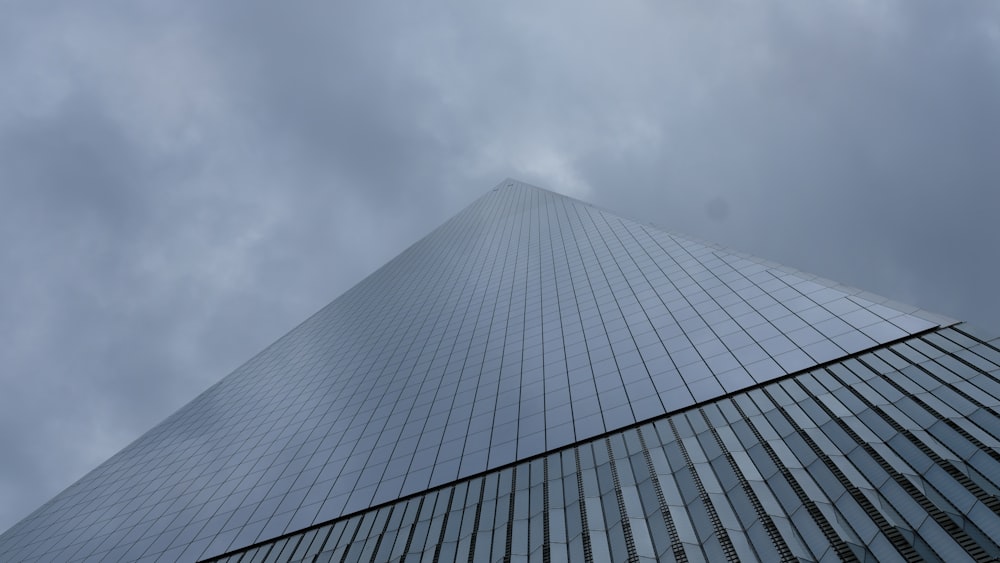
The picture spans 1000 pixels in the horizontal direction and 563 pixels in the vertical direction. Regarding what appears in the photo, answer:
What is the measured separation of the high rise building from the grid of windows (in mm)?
77

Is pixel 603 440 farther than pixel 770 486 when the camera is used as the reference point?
Yes

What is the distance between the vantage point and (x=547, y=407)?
27.2m

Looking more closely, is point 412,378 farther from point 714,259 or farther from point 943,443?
point 943,443

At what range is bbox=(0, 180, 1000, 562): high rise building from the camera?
A: 47.6 ft

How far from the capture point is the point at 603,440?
22625 millimetres

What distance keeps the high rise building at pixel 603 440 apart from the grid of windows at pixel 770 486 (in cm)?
8

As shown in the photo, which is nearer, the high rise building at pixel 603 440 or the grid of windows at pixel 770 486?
the grid of windows at pixel 770 486

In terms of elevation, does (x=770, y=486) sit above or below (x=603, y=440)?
below

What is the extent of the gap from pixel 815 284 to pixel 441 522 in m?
21.5

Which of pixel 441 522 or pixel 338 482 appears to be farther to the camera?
pixel 338 482

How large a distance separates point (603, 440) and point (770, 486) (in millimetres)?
7810

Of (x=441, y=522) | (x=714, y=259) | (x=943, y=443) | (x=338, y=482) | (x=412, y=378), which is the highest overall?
(x=714, y=259)

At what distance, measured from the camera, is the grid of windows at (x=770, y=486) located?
13.0 m

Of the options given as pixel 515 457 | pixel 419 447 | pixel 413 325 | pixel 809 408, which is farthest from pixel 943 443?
pixel 413 325
